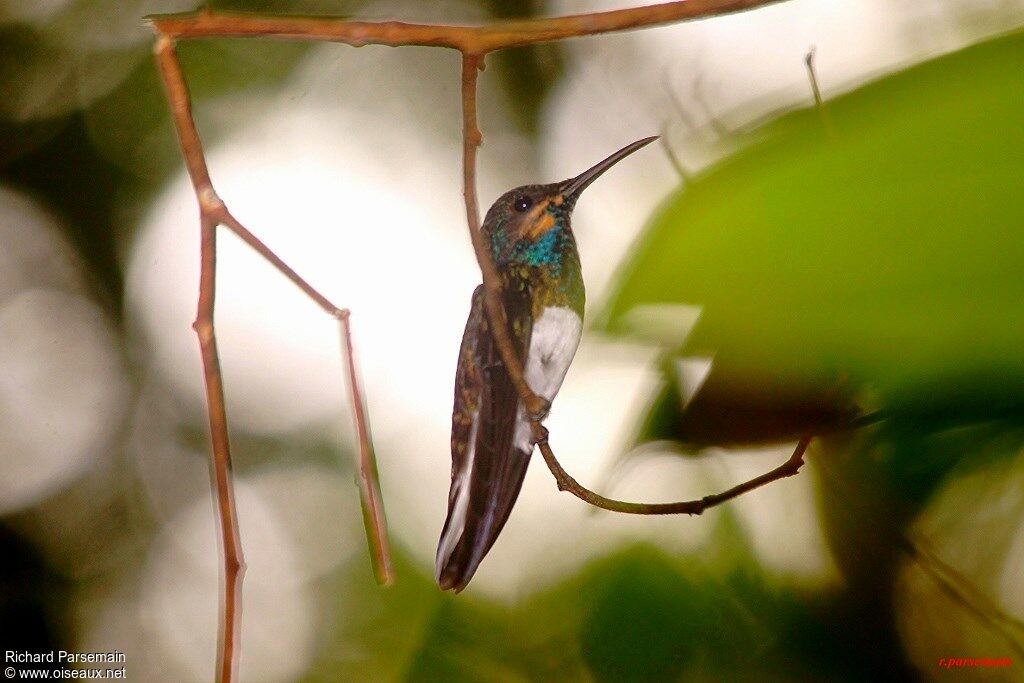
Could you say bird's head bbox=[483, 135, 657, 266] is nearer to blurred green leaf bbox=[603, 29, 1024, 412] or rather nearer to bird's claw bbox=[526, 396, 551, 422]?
bird's claw bbox=[526, 396, 551, 422]

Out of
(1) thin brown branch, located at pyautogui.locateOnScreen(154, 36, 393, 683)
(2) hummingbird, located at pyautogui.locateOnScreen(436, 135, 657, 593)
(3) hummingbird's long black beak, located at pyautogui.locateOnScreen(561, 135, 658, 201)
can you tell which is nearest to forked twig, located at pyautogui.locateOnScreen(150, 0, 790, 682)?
(1) thin brown branch, located at pyautogui.locateOnScreen(154, 36, 393, 683)

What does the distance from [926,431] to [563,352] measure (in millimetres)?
516

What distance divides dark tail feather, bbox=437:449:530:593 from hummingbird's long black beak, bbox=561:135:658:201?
0.34m

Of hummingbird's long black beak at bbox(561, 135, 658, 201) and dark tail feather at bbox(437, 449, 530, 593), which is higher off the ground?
hummingbird's long black beak at bbox(561, 135, 658, 201)

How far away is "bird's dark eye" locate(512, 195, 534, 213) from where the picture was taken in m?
1.01

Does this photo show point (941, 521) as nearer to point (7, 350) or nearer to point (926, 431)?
point (926, 431)

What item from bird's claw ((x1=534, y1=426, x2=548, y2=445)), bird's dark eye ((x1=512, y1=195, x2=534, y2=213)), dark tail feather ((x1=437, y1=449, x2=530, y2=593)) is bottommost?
dark tail feather ((x1=437, y1=449, x2=530, y2=593))

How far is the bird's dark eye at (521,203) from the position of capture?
101 centimetres

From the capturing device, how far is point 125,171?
1.57 meters

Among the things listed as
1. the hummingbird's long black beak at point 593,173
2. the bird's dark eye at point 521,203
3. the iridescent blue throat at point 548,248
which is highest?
the hummingbird's long black beak at point 593,173

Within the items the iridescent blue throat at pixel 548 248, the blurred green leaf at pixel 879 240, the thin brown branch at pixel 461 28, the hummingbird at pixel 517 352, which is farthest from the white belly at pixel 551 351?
the blurred green leaf at pixel 879 240

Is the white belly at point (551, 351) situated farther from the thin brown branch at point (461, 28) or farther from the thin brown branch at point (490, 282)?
the thin brown branch at point (461, 28)

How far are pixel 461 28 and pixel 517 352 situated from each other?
37 centimetres

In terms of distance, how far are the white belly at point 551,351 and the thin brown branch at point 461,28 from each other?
322 mm
